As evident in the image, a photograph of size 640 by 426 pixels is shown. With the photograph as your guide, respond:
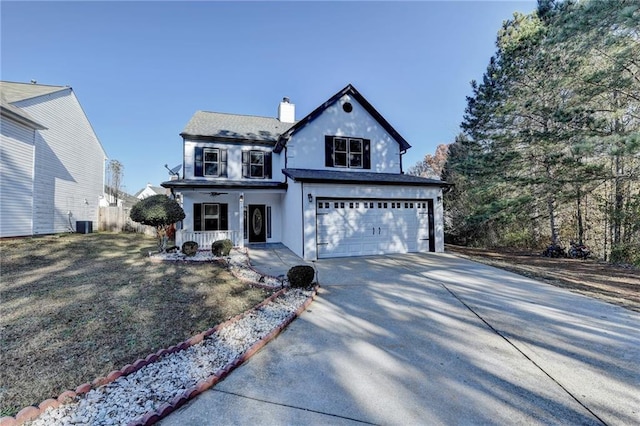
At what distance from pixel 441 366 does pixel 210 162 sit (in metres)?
13.7

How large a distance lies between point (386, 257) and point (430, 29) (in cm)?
1044

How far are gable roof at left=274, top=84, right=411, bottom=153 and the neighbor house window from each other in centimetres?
442

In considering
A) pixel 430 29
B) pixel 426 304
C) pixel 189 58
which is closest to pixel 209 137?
pixel 189 58

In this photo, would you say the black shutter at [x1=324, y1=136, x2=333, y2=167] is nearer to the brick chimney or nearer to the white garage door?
the white garage door

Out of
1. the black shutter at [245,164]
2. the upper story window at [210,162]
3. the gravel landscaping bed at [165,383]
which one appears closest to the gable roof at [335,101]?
the black shutter at [245,164]

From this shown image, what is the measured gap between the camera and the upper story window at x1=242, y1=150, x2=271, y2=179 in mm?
14414

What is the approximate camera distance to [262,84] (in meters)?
17.3

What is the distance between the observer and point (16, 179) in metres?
12.0

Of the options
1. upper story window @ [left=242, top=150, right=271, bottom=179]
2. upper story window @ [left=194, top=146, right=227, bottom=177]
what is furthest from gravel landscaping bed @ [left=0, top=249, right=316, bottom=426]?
upper story window @ [left=194, top=146, right=227, bottom=177]

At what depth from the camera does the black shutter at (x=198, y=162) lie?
1363 centimetres

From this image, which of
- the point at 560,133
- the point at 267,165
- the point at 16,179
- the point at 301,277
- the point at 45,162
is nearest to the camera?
the point at 301,277

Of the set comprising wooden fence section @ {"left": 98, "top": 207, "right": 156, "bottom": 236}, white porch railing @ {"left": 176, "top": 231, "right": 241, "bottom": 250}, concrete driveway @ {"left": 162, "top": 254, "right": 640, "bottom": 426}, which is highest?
wooden fence section @ {"left": 98, "top": 207, "right": 156, "bottom": 236}

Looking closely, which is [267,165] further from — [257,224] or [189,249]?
[189,249]

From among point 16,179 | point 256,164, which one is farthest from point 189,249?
point 16,179
